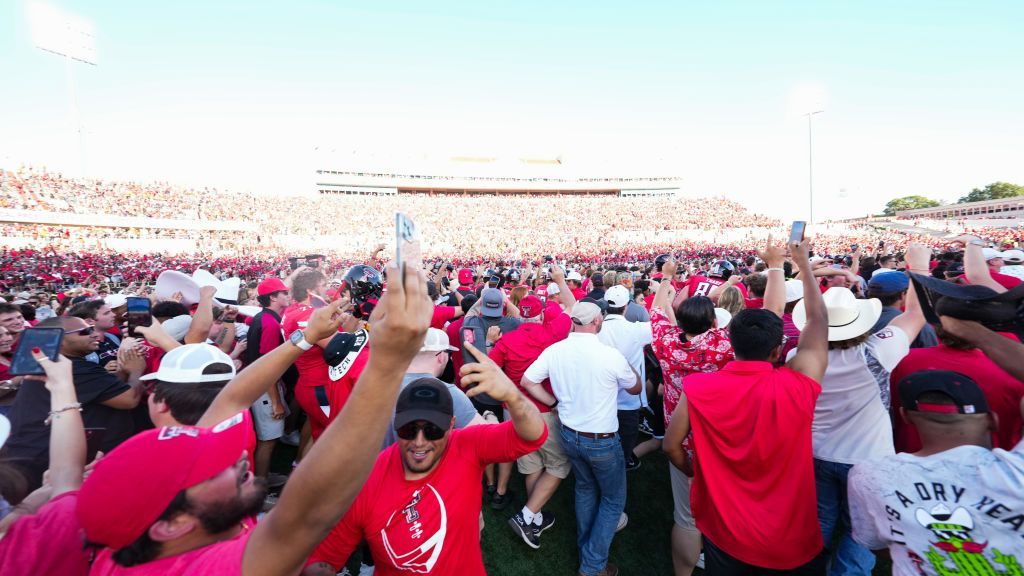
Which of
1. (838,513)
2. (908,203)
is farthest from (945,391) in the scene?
(908,203)

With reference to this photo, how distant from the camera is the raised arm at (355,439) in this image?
0.85 metres

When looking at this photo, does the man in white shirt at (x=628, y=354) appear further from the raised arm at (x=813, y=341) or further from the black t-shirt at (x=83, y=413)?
the black t-shirt at (x=83, y=413)

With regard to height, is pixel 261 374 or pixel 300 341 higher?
pixel 300 341

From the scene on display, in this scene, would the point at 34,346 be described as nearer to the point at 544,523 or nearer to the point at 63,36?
the point at 544,523

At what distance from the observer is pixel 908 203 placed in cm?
7606

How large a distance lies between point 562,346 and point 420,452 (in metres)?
1.74

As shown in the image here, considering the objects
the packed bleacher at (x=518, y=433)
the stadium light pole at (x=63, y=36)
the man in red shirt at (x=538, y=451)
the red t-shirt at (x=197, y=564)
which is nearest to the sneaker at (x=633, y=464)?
the packed bleacher at (x=518, y=433)

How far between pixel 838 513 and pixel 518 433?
2.48 metres

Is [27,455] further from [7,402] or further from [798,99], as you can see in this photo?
[798,99]

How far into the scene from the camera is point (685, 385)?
7.63 ft

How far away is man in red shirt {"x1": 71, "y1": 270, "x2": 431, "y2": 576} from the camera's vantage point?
2.93ft

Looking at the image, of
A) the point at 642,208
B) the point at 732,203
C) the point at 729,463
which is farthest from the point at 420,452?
the point at 732,203

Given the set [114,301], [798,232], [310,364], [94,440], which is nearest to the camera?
[798,232]

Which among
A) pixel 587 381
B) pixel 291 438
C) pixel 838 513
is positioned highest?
pixel 587 381
